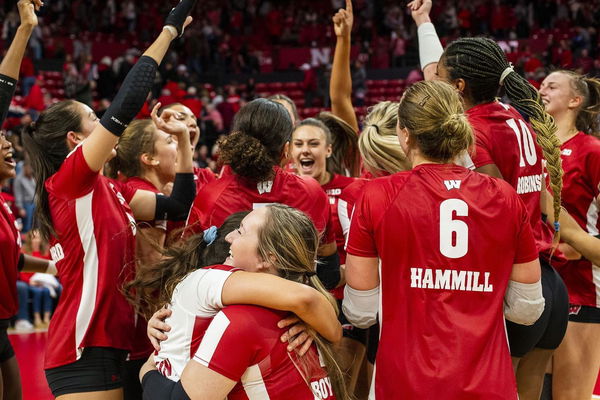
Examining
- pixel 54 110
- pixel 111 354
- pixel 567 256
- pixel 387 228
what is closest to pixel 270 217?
pixel 387 228

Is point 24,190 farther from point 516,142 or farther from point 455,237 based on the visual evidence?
point 455,237

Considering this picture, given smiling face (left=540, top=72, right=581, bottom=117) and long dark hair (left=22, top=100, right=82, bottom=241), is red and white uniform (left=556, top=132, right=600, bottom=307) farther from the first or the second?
long dark hair (left=22, top=100, right=82, bottom=241)

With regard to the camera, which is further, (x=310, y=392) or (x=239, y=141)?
(x=239, y=141)

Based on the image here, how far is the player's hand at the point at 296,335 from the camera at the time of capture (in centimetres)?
215

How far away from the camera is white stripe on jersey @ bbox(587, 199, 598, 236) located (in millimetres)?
3786

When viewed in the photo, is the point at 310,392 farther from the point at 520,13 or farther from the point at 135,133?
the point at 520,13

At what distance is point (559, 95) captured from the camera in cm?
390

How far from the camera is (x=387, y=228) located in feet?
7.50

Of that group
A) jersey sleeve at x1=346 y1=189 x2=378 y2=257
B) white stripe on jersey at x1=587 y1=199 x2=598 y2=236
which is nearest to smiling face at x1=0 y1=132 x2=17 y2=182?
jersey sleeve at x1=346 y1=189 x2=378 y2=257

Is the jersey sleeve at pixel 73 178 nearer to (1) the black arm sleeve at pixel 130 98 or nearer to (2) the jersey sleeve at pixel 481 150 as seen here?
(1) the black arm sleeve at pixel 130 98

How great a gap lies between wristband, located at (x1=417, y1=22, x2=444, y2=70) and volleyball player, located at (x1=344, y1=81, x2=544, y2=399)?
1019 mm

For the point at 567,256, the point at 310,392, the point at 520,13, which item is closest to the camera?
the point at 310,392

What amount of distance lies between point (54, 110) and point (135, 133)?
56 centimetres

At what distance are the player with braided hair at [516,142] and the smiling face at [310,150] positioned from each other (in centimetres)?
140
